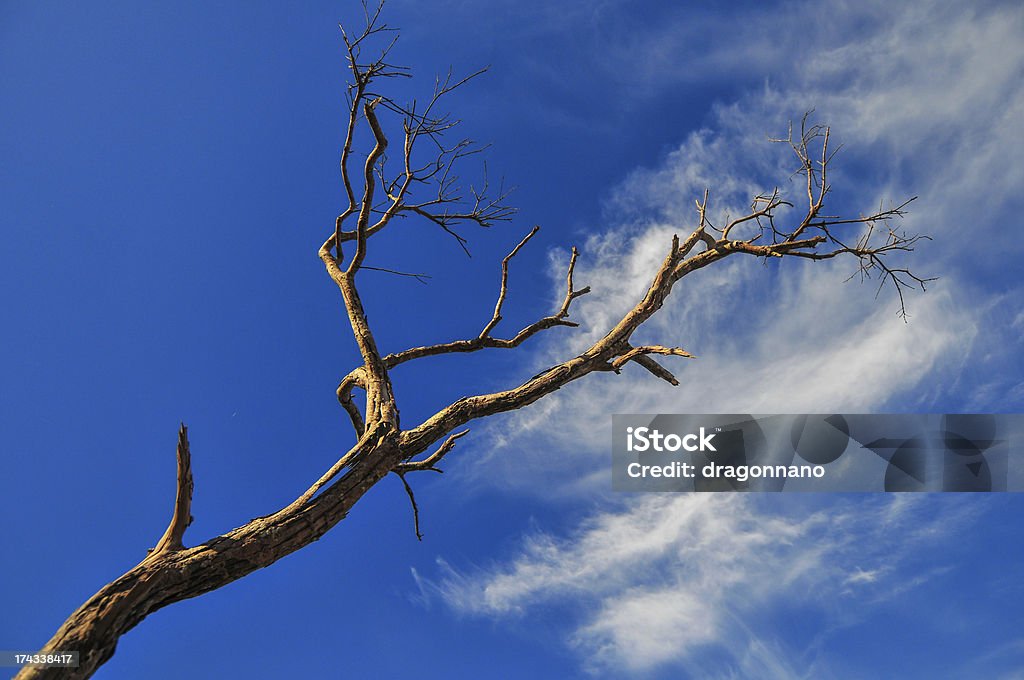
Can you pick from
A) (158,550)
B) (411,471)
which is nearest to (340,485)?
(411,471)

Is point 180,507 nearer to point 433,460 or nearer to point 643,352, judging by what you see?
point 433,460

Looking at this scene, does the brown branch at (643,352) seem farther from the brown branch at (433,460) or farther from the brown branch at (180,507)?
the brown branch at (180,507)

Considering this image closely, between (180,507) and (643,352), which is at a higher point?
(643,352)

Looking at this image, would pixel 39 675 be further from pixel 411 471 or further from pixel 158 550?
pixel 411 471

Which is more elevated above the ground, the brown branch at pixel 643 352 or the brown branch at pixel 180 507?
the brown branch at pixel 643 352

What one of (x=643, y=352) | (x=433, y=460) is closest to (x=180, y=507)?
(x=433, y=460)

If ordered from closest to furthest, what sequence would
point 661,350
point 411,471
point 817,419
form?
point 411,471, point 661,350, point 817,419

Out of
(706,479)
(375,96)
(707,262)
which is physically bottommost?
(706,479)

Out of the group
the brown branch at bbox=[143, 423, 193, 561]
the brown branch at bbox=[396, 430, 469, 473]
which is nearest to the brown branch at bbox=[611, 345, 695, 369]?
the brown branch at bbox=[396, 430, 469, 473]

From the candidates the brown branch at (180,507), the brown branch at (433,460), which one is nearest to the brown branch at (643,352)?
the brown branch at (433,460)

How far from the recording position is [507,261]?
6.50 m

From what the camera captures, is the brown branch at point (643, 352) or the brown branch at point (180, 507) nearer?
the brown branch at point (180, 507)

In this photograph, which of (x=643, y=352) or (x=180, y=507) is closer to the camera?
(x=180, y=507)

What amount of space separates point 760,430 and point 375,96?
17.3 ft
